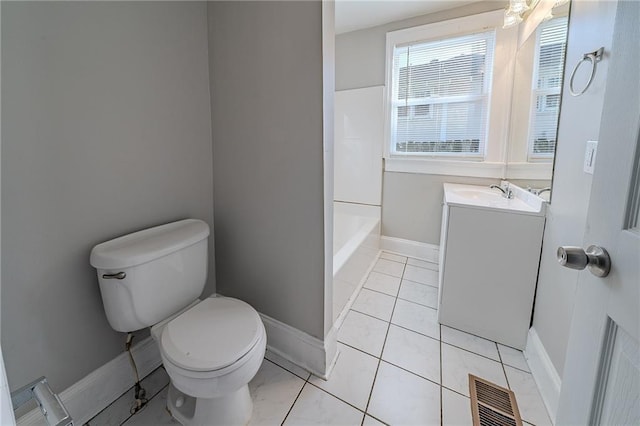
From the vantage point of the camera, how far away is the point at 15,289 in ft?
3.07

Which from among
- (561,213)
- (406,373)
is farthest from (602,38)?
(406,373)

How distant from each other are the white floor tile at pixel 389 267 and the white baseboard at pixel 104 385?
5.96ft

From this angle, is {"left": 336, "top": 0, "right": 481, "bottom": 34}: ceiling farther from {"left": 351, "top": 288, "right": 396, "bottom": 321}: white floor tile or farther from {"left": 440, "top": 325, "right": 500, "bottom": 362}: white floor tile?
{"left": 440, "top": 325, "right": 500, "bottom": 362}: white floor tile

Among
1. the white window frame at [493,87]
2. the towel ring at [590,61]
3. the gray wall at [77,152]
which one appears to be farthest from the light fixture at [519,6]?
the gray wall at [77,152]

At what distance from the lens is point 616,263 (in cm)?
48

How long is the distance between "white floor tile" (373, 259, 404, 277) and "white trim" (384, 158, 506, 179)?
0.92 meters

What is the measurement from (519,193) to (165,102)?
7.42 feet

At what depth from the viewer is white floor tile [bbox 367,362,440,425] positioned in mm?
1172

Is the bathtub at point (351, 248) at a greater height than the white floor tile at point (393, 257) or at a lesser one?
greater

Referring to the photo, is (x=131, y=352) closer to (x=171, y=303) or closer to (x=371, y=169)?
(x=171, y=303)

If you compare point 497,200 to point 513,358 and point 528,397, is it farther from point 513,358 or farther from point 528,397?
point 528,397

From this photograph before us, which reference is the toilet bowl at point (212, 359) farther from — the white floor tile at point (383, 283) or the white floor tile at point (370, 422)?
the white floor tile at point (383, 283)

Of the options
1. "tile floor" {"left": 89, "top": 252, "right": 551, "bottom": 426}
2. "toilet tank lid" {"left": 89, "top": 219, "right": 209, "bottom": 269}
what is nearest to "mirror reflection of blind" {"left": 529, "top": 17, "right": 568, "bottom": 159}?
"tile floor" {"left": 89, "top": 252, "right": 551, "bottom": 426}

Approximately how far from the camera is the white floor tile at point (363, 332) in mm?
1589
